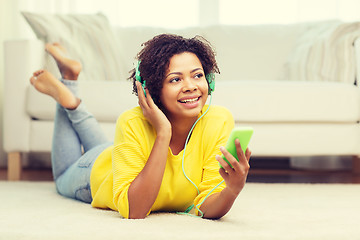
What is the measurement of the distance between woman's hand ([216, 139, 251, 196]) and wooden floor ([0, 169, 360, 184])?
1.32m


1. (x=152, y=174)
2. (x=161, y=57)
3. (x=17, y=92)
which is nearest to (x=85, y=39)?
(x=17, y=92)

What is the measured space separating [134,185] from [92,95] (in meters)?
1.13

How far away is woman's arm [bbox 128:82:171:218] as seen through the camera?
1133 mm

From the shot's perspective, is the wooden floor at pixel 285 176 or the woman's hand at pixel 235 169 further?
the wooden floor at pixel 285 176

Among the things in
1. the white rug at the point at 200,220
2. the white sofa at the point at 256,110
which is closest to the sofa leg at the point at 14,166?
the white sofa at the point at 256,110

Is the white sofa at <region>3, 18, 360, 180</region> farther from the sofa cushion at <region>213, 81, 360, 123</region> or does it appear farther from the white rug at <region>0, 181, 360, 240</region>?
the white rug at <region>0, 181, 360, 240</region>

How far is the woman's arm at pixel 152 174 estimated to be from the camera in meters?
1.13

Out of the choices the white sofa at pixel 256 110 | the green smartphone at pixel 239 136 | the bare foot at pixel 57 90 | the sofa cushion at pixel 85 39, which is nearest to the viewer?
Result: the green smartphone at pixel 239 136

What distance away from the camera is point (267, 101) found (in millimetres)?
2150

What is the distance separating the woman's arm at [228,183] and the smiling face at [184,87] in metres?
0.20

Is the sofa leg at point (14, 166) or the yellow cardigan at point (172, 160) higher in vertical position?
the yellow cardigan at point (172, 160)

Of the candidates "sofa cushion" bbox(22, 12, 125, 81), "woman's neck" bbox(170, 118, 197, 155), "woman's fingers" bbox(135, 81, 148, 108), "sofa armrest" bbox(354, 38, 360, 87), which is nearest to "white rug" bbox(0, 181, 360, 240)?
"woman's neck" bbox(170, 118, 197, 155)

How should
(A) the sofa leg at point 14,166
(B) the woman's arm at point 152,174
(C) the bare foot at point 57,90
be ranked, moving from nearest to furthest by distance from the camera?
(B) the woman's arm at point 152,174, (C) the bare foot at point 57,90, (A) the sofa leg at point 14,166

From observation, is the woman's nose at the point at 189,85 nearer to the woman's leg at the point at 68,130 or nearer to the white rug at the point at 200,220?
the white rug at the point at 200,220
